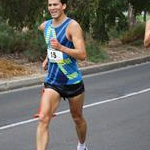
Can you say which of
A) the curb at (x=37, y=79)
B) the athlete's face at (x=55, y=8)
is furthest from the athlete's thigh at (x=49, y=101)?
the curb at (x=37, y=79)

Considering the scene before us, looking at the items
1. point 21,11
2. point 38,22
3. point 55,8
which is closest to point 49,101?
point 55,8

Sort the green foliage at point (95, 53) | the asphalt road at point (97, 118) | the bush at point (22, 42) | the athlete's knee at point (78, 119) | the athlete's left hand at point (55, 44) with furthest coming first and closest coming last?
the green foliage at point (95, 53) < the bush at point (22, 42) < the asphalt road at point (97, 118) < the athlete's knee at point (78, 119) < the athlete's left hand at point (55, 44)

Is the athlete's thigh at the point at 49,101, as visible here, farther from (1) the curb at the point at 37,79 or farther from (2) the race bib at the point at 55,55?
(1) the curb at the point at 37,79

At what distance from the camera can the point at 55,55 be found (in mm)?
6297

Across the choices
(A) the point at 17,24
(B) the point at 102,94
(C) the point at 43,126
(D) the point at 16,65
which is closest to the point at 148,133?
(C) the point at 43,126

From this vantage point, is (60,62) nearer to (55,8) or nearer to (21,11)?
(55,8)

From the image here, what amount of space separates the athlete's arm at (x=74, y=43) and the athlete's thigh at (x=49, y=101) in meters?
0.48

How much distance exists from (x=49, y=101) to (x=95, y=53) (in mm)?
12809

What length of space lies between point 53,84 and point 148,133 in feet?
7.66

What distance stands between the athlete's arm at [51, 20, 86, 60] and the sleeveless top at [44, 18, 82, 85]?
57mm

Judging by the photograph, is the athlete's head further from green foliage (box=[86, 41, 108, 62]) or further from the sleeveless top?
green foliage (box=[86, 41, 108, 62])

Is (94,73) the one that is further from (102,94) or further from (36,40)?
(102,94)

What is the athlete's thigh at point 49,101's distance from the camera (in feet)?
20.6

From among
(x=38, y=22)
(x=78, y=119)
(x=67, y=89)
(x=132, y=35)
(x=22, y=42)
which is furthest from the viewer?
(x=132, y=35)
